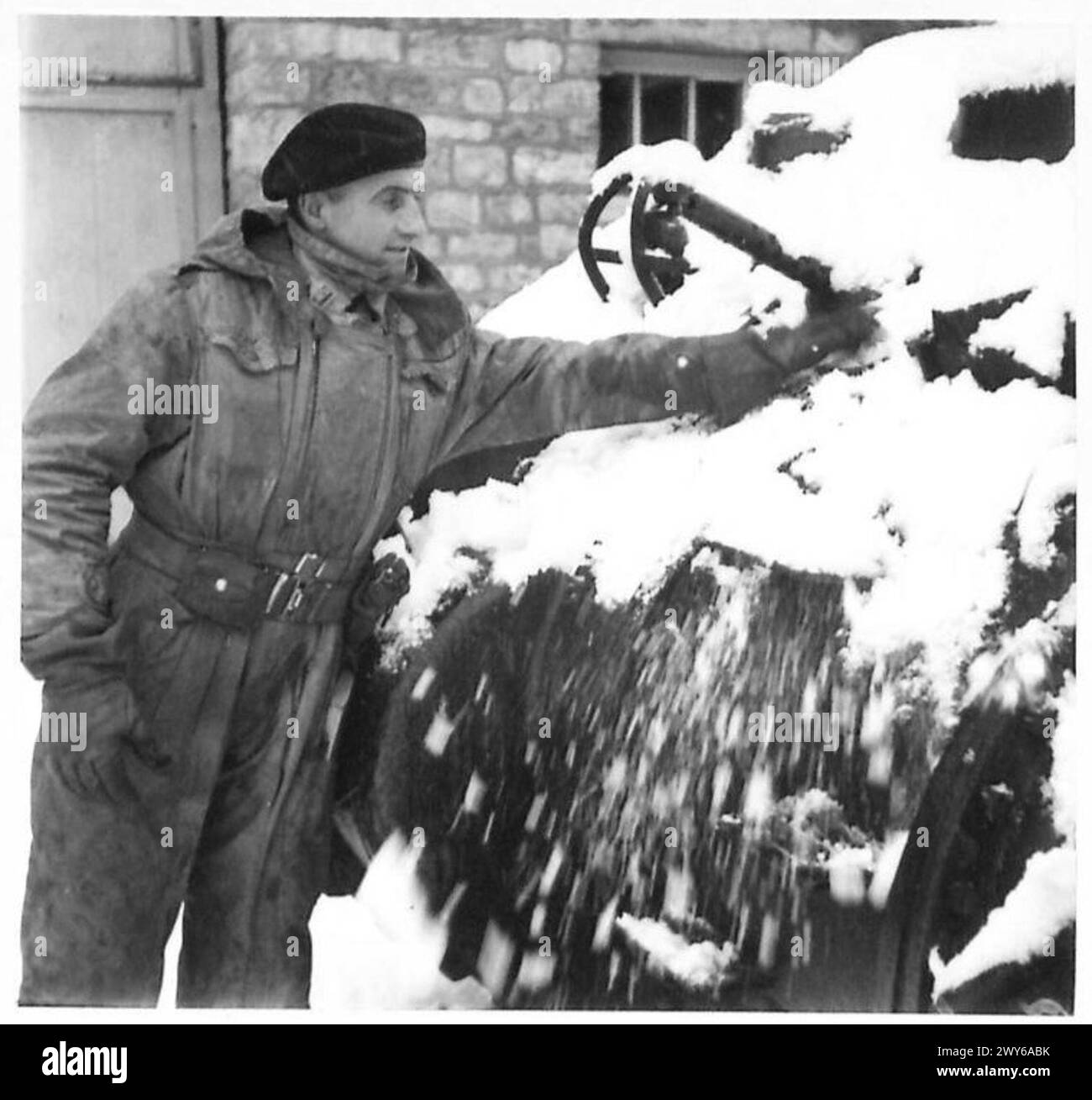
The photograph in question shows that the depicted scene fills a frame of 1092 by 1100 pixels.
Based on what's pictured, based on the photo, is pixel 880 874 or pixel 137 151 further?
pixel 137 151

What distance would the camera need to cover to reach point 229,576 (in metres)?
3.11

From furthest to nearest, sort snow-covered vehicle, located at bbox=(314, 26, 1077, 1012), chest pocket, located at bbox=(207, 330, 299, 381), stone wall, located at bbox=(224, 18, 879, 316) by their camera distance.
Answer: stone wall, located at bbox=(224, 18, 879, 316) < chest pocket, located at bbox=(207, 330, 299, 381) < snow-covered vehicle, located at bbox=(314, 26, 1077, 1012)

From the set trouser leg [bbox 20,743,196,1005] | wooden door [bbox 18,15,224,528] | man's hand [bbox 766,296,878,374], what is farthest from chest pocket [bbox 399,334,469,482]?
trouser leg [bbox 20,743,196,1005]

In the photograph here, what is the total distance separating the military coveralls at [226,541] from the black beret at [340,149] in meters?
0.09

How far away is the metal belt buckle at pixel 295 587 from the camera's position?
124 inches

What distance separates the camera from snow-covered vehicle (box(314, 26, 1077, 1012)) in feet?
9.83

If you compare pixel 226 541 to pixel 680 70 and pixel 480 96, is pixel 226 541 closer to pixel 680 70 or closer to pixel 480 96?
pixel 480 96

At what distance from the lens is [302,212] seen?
316cm

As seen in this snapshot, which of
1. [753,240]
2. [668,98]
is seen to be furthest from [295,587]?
[668,98]

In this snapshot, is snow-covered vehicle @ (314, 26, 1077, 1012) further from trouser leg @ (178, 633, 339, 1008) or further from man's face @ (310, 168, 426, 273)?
man's face @ (310, 168, 426, 273)
